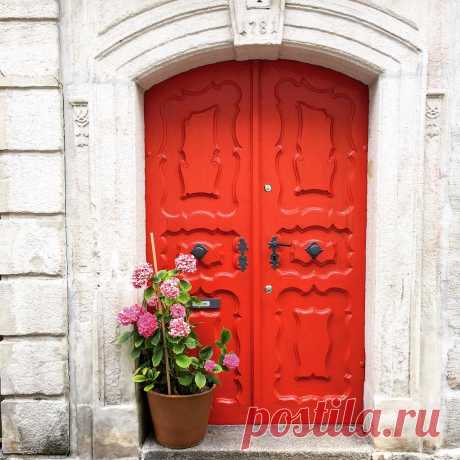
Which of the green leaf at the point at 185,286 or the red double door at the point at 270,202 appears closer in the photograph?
the green leaf at the point at 185,286

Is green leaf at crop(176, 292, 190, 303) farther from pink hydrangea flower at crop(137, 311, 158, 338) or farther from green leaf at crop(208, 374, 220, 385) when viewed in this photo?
green leaf at crop(208, 374, 220, 385)

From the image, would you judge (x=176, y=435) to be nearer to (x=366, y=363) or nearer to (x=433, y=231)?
(x=366, y=363)

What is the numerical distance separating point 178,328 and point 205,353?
1.32 feet

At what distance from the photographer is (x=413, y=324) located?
3385 mm

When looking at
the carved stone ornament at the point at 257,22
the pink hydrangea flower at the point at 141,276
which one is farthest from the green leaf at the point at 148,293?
the carved stone ornament at the point at 257,22

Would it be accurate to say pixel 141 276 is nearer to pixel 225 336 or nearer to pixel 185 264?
pixel 185 264

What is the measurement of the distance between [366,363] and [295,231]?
3.21 ft

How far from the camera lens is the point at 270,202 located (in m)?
3.63

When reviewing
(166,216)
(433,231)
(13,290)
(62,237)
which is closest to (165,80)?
(166,216)

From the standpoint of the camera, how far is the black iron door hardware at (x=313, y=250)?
362 centimetres

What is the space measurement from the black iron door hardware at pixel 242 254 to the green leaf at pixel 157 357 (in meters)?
0.76

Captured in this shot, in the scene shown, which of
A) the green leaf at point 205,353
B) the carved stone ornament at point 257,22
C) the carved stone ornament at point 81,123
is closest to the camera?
the carved stone ornament at point 257,22

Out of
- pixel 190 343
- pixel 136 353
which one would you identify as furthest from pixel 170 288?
pixel 136 353

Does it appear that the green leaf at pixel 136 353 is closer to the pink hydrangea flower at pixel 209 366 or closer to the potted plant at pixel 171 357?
the potted plant at pixel 171 357
